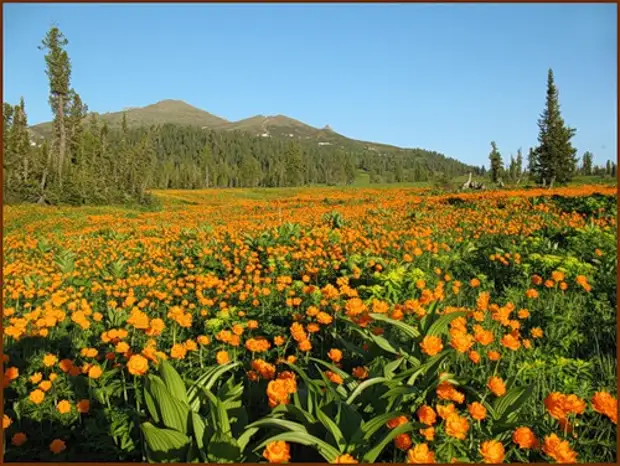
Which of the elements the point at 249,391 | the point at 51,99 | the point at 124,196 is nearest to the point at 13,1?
the point at 249,391

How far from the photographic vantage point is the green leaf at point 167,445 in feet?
7.04

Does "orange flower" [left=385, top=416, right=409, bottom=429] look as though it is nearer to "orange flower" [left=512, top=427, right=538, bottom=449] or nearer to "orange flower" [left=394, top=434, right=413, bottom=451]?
"orange flower" [left=394, top=434, right=413, bottom=451]

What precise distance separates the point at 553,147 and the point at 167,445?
55403 mm

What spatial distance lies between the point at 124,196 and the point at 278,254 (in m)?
34.8

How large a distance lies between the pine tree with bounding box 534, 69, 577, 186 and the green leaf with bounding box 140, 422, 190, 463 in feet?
174

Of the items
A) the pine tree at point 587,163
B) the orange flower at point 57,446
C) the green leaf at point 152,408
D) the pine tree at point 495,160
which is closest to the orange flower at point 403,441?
the green leaf at point 152,408

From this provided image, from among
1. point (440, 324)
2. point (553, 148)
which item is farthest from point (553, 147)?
point (440, 324)

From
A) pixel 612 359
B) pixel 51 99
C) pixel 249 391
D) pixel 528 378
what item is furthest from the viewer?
pixel 51 99

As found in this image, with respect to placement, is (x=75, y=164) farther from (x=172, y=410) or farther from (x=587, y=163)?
(x=587, y=163)

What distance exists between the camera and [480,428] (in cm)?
242

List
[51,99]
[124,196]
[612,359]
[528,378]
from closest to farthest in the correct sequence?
[528,378]
[612,359]
[124,196]
[51,99]

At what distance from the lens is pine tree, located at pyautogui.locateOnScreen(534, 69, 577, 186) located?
1898 inches

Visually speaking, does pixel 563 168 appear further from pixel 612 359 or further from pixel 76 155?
pixel 76 155

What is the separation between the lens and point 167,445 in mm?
2172
